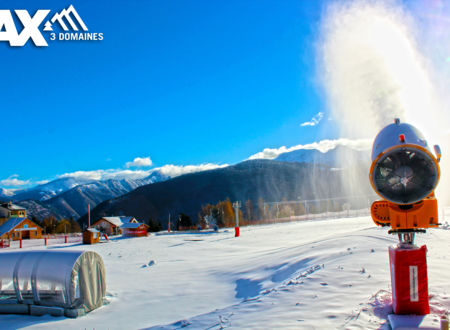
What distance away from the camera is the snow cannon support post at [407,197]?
16.5 feet

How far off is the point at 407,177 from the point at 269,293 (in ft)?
13.9

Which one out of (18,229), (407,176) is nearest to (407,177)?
(407,176)

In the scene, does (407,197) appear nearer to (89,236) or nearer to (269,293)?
(269,293)

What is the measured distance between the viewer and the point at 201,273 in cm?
1373

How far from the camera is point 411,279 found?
201 inches

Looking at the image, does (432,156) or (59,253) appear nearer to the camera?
(432,156)

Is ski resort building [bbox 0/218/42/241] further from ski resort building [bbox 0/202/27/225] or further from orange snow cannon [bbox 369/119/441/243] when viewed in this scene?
orange snow cannon [bbox 369/119/441/243]

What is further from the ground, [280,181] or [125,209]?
[280,181]

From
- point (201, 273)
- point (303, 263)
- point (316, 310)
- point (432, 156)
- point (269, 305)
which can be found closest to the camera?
point (432, 156)

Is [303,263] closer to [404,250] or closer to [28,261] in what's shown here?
[404,250]

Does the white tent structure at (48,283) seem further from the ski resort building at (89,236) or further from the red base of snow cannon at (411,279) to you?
the ski resort building at (89,236)

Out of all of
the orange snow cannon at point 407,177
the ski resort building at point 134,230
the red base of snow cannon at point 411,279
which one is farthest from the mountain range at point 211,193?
the orange snow cannon at point 407,177

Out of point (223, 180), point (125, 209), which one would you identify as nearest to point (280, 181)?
point (223, 180)

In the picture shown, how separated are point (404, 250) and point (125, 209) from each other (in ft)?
580
